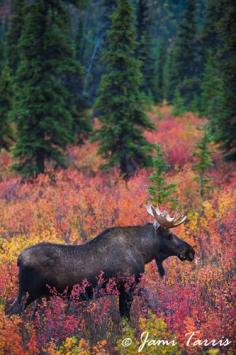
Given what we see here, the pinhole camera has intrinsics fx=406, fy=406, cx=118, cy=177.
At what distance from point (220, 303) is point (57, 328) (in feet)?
8.82

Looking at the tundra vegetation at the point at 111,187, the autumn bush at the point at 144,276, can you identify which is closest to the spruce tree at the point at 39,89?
the tundra vegetation at the point at 111,187

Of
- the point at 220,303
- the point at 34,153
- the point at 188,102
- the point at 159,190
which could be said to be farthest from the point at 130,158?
the point at 188,102

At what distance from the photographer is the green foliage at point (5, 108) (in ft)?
84.8

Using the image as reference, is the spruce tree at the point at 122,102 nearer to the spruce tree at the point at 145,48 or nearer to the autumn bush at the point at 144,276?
the autumn bush at the point at 144,276

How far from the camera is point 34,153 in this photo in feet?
64.6

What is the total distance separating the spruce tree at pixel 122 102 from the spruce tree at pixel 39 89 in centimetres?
213

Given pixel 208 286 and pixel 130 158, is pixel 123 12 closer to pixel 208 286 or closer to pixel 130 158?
pixel 130 158

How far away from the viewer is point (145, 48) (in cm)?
4272

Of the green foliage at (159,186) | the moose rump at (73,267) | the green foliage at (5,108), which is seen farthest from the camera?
the green foliage at (5,108)

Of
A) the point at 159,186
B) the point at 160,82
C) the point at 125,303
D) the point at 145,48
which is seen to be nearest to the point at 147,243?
the point at 125,303

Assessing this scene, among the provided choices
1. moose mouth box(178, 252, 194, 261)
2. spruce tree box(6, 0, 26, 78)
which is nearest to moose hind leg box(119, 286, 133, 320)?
moose mouth box(178, 252, 194, 261)

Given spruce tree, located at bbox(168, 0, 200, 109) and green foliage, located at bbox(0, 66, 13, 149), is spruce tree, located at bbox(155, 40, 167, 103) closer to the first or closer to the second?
spruce tree, located at bbox(168, 0, 200, 109)

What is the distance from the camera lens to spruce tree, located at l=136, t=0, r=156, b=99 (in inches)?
1397

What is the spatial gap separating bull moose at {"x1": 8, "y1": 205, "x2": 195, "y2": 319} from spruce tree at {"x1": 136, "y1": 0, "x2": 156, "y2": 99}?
2640 centimetres
